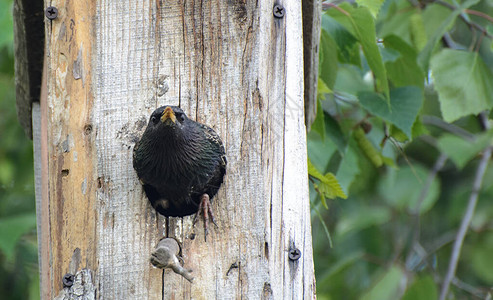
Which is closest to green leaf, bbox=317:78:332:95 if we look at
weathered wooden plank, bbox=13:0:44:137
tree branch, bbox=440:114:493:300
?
weathered wooden plank, bbox=13:0:44:137

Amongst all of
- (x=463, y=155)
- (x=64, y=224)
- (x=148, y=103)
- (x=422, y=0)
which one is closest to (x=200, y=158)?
(x=148, y=103)

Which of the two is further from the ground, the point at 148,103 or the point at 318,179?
the point at 148,103

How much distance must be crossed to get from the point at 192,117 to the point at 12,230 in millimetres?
2507

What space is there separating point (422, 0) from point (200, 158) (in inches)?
92.3

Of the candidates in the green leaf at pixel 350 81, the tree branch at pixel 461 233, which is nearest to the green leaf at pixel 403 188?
the tree branch at pixel 461 233

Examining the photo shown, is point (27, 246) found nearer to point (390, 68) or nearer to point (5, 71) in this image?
point (5, 71)

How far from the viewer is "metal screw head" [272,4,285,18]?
288 cm

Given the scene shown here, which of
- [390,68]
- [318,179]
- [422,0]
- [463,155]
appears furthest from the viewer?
[463,155]

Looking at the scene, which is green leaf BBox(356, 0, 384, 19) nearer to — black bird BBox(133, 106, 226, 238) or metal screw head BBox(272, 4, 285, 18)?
metal screw head BBox(272, 4, 285, 18)

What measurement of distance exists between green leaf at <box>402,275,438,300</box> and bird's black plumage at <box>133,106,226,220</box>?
92.5 inches

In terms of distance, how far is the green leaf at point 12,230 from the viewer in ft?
15.2

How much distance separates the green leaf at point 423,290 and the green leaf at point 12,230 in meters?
2.43

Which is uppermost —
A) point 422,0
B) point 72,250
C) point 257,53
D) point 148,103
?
point 422,0

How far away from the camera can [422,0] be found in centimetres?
462
